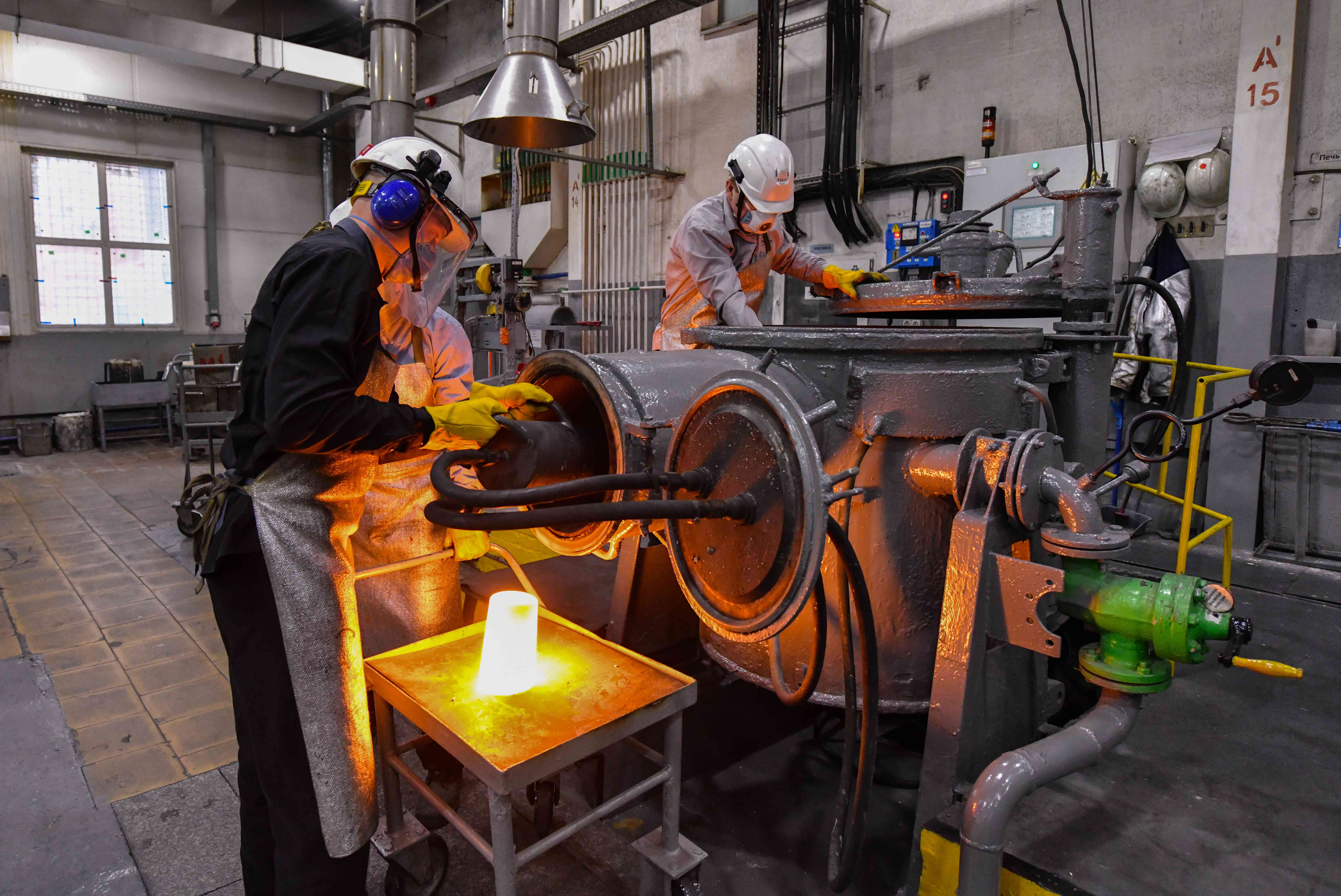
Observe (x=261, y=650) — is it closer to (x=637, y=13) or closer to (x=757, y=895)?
(x=757, y=895)

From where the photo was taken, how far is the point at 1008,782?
4.33ft

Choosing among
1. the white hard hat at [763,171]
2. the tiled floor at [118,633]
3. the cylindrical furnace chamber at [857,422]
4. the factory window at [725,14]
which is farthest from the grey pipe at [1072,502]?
the factory window at [725,14]

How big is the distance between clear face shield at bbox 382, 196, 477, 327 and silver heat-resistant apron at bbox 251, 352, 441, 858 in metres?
0.21

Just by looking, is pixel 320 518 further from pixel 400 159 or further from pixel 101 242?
pixel 101 242

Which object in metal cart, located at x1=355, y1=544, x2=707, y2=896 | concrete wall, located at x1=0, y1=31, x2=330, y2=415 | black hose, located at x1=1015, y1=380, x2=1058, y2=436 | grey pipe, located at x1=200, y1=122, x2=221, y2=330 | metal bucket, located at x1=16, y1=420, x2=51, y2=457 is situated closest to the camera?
metal cart, located at x1=355, y1=544, x2=707, y2=896

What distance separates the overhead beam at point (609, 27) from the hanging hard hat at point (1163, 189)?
2754 mm

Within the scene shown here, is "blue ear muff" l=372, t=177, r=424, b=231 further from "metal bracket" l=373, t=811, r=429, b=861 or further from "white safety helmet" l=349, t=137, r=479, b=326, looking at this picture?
"metal bracket" l=373, t=811, r=429, b=861

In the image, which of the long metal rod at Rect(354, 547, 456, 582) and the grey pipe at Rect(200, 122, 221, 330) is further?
the grey pipe at Rect(200, 122, 221, 330)

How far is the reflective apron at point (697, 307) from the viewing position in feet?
10.0

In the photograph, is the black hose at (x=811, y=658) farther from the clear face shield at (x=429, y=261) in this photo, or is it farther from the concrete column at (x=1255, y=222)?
the concrete column at (x=1255, y=222)

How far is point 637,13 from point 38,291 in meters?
7.08

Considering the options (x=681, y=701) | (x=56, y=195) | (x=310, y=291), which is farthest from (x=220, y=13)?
(x=681, y=701)

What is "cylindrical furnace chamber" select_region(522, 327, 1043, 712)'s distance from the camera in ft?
4.90

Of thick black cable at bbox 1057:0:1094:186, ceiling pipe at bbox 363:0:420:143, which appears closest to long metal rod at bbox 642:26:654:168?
ceiling pipe at bbox 363:0:420:143
